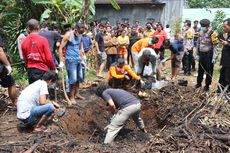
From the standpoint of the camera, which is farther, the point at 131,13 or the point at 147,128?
the point at 131,13

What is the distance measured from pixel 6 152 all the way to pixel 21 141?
479 millimetres

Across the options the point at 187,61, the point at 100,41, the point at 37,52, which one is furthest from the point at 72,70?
the point at 187,61

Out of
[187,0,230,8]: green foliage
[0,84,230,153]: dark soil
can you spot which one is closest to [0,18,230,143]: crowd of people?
[0,84,230,153]: dark soil

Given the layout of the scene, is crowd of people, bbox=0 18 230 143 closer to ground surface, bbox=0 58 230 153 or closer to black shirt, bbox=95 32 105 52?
black shirt, bbox=95 32 105 52

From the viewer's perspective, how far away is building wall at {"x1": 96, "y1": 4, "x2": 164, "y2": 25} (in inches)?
961

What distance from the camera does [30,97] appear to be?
21.7 ft

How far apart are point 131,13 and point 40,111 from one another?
1886 cm

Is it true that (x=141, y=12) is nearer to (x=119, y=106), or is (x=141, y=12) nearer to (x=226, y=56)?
(x=226, y=56)

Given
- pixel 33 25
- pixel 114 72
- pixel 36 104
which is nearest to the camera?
pixel 36 104

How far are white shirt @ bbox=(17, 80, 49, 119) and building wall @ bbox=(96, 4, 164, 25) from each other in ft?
Result: 60.3

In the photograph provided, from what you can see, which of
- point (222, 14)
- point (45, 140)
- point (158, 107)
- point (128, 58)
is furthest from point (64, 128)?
point (222, 14)

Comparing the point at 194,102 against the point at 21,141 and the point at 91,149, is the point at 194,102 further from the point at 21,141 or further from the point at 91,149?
the point at 21,141

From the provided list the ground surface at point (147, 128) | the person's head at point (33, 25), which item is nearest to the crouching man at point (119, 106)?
the ground surface at point (147, 128)

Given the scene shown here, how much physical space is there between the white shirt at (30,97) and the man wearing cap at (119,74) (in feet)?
10.9
